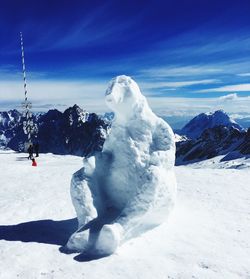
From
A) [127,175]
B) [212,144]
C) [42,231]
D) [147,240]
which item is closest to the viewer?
[147,240]

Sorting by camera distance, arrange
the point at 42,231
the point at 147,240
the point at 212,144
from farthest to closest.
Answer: the point at 212,144
the point at 42,231
the point at 147,240

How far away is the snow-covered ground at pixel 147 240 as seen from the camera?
7.44 meters

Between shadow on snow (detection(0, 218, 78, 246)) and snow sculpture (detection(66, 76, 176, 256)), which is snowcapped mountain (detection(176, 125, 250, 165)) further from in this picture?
snow sculpture (detection(66, 76, 176, 256))

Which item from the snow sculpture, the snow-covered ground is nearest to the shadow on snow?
the snow-covered ground

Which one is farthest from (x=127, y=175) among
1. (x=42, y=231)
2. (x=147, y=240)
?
(x=42, y=231)

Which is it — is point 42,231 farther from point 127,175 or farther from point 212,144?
point 212,144

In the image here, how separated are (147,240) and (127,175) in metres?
1.72

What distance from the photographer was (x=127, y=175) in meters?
9.57

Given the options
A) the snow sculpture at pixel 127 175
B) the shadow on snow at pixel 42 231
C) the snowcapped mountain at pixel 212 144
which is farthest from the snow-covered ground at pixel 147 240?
the snowcapped mountain at pixel 212 144

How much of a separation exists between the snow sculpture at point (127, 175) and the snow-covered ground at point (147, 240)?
2.09 ft

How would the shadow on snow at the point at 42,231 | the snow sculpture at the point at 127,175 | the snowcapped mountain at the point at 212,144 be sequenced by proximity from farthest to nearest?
the snowcapped mountain at the point at 212,144
the shadow on snow at the point at 42,231
the snow sculpture at the point at 127,175

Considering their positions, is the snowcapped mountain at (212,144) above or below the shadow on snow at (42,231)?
below

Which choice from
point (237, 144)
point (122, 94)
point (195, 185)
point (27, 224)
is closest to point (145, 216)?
point (122, 94)

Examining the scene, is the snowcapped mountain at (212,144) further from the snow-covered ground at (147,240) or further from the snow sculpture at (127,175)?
the snow sculpture at (127,175)
